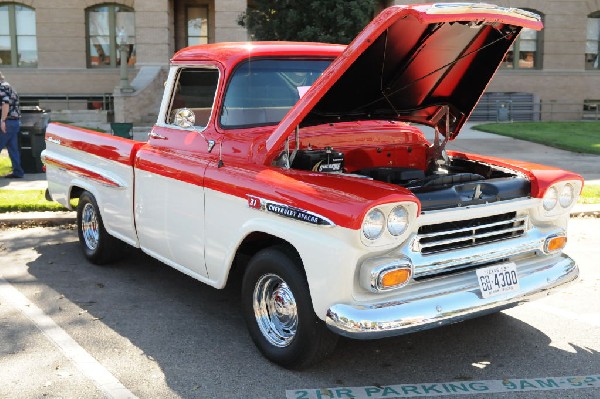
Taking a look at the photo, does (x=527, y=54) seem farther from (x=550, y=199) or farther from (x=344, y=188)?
(x=344, y=188)

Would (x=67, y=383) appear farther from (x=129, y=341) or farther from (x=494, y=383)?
(x=494, y=383)

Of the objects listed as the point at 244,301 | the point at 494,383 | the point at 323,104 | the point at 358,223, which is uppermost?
the point at 323,104

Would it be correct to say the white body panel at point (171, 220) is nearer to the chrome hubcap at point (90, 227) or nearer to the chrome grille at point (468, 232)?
the chrome hubcap at point (90, 227)

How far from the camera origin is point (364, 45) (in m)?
4.08

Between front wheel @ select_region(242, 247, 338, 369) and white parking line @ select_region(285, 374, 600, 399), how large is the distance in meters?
0.25

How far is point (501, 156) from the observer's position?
1497 centimetres

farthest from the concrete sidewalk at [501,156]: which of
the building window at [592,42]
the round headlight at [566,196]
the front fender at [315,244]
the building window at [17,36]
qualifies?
the building window at [17,36]

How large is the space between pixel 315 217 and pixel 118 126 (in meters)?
7.82

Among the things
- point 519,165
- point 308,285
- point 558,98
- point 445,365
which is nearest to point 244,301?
point 308,285

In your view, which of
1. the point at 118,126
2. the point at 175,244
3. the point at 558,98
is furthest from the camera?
the point at 558,98

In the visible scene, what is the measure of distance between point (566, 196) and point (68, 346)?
3601 mm

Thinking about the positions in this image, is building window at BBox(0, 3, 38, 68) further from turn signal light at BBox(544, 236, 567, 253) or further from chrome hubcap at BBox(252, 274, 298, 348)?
turn signal light at BBox(544, 236, 567, 253)

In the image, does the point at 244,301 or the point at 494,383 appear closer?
the point at 494,383

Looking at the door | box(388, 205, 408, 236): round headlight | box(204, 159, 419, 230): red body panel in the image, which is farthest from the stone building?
box(388, 205, 408, 236): round headlight
